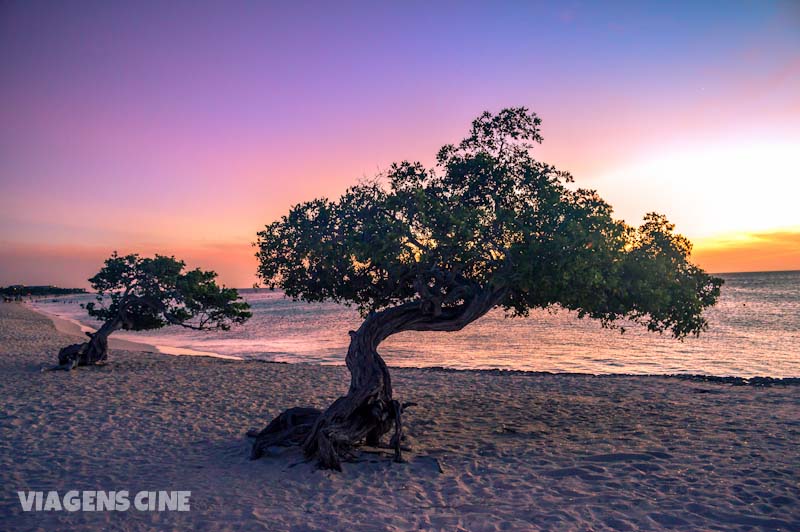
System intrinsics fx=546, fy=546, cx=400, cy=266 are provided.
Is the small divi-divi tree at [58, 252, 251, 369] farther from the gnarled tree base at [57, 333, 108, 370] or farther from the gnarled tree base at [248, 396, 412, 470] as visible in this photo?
the gnarled tree base at [248, 396, 412, 470]

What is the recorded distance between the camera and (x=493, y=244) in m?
10.9

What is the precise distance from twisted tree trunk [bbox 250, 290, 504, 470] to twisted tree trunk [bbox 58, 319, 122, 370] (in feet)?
46.9

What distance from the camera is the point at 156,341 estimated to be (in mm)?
43438

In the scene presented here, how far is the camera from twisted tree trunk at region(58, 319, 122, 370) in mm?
21844

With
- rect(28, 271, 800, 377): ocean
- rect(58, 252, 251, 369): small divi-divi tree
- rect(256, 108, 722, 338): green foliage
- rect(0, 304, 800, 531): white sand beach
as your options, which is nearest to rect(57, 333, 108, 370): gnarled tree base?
rect(58, 252, 251, 369): small divi-divi tree

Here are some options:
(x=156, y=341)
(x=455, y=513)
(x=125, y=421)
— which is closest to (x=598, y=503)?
(x=455, y=513)

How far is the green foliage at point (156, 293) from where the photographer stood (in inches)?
894

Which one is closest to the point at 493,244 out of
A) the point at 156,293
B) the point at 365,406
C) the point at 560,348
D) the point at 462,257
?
the point at 462,257

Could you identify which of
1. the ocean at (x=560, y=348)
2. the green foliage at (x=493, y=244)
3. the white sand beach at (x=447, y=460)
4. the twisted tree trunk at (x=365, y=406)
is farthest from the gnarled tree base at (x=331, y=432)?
the ocean at (x=560, y=348)

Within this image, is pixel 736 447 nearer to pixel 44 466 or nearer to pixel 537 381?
pixel 537 381

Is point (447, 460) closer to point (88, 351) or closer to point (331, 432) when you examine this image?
point (331, 432)

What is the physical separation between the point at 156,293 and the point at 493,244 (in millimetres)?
17542

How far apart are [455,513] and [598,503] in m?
2.19

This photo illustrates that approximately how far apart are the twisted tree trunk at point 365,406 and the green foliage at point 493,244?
42 centimetres
